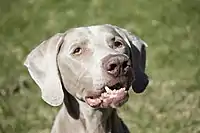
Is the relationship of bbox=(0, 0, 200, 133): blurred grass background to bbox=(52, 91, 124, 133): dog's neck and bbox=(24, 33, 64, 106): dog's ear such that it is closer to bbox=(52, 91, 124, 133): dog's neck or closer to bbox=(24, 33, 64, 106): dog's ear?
bbox=(52, 91, 124, 133): dog's neck

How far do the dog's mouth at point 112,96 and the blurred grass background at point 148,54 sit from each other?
8.84ft

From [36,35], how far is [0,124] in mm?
2912

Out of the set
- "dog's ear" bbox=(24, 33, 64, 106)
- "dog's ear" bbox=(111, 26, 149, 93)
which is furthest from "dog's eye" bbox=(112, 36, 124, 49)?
"dog's ear" bbox=(24, 33, 64, 106)

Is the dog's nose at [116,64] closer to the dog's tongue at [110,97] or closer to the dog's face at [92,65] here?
the dog's face at [92,65]

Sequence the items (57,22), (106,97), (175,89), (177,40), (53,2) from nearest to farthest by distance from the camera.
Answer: (106,97)
(175,89)
(177,40)
(57,22)
(53,2)

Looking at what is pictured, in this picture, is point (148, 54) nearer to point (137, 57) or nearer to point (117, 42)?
point (137, 57)

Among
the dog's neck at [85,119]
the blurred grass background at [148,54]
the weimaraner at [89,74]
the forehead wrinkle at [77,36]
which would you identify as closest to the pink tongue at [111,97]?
the weimaraner at [89,74]

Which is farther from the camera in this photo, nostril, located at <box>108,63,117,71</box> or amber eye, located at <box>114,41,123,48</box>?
amber eye, located at <box>114,41,123,48</box>

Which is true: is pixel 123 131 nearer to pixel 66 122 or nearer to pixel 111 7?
pixel 66 122

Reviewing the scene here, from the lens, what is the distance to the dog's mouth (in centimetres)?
561

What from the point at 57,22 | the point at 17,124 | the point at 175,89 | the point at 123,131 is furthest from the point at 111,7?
the point at 123,131

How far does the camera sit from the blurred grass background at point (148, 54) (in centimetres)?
872

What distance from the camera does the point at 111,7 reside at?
1212cm

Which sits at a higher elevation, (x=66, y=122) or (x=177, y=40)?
(x=66, y=122)
